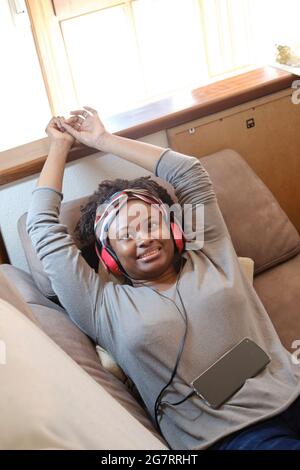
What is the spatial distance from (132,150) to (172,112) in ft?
0.99

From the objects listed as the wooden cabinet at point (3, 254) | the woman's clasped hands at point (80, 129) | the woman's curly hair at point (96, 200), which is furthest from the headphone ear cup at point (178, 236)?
the wooden cabinet at point (3, 254)

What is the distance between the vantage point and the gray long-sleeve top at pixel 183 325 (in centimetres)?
124

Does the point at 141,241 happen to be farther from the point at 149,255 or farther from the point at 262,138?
the point at 262,138

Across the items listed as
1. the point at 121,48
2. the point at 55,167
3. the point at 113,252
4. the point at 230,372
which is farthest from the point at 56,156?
the point at 121,48

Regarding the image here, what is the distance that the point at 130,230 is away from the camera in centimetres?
136

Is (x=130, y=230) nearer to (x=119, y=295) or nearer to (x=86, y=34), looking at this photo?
(x=119, y=295)

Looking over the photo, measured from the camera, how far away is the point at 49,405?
0.73 metres

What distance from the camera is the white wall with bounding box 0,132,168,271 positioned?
1682mm

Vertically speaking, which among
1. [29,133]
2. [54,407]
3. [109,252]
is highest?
[54,407]

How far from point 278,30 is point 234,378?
2544 mm

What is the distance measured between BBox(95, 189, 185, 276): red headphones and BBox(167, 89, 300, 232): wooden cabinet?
45 cm

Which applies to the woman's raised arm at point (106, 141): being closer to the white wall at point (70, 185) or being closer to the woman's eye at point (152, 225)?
the white wall at point (70, 185)

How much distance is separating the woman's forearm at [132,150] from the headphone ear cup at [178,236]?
20 centimetres
